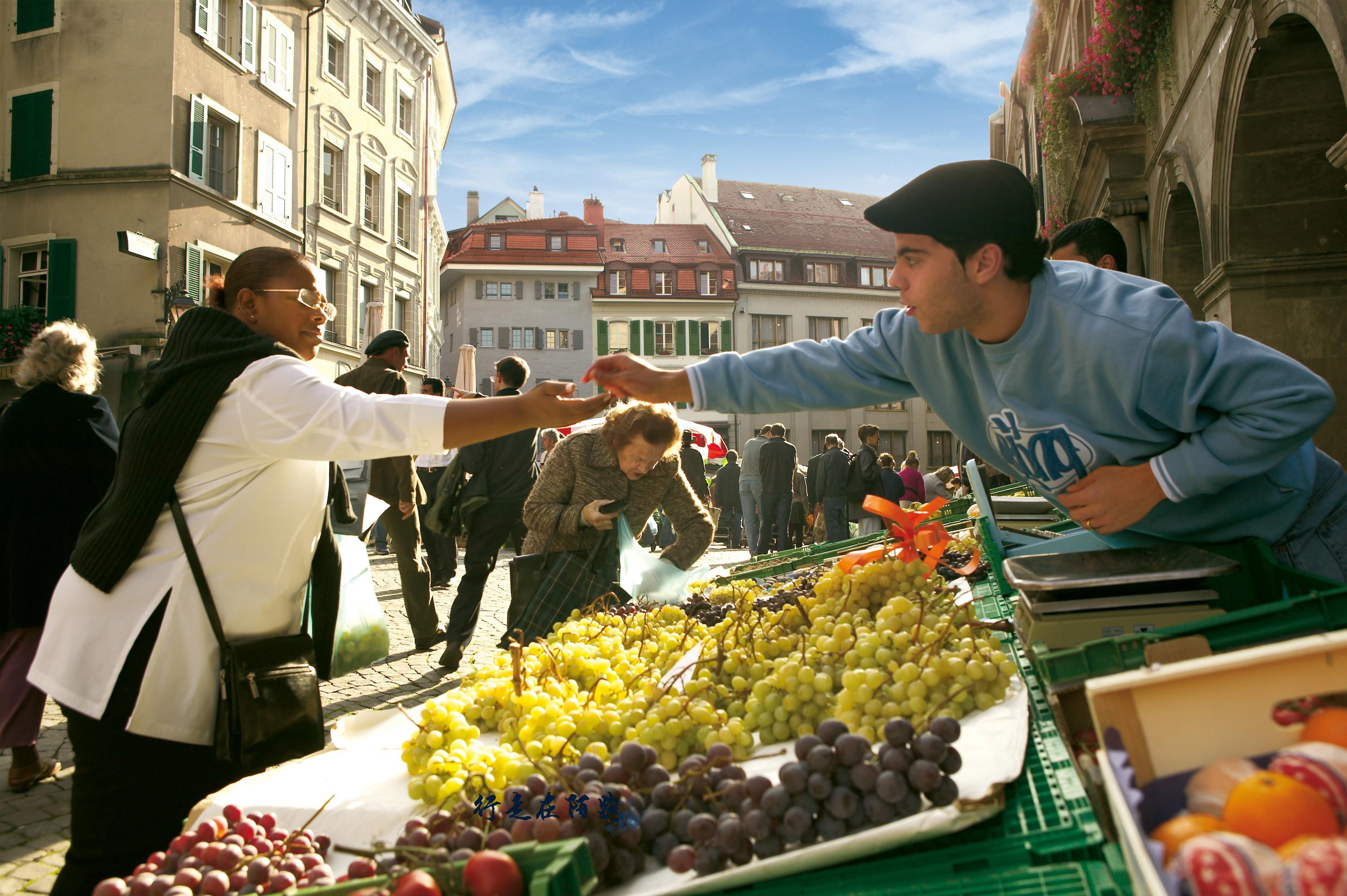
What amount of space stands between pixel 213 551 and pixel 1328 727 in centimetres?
218

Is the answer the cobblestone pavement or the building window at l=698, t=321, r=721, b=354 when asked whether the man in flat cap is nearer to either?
the cobblestone pavement

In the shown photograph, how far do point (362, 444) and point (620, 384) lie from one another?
0.76m

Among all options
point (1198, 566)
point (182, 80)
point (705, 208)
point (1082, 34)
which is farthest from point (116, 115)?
point (705, 208)

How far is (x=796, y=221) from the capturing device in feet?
158

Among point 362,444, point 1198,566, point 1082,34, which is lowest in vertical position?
point 1198,566

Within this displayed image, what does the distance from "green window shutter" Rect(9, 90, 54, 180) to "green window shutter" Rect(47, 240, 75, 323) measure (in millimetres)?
1646

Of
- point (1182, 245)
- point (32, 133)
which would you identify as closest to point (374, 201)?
point (32, 133)

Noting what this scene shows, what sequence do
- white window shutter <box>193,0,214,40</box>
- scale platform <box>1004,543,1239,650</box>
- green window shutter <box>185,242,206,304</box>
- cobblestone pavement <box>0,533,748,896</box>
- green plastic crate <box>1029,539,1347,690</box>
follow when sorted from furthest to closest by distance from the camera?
white window shutter <box>193,0,214,40</box> → green window shutter <box>185,242,206,304</box> → cobblestone pavement <box>0,533,748,896</box> → scale platform <box>1004,543,1239,650</box> → green plastic crate <box>1029,539,1347,690</box>

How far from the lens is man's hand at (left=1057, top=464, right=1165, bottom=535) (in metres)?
1.92

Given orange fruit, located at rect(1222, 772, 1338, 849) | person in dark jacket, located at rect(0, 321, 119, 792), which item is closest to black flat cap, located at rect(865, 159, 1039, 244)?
orange fruit, located at rect(1222, 772, 1338, 849)

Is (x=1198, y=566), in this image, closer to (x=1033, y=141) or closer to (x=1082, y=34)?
(x=1082, y=34)

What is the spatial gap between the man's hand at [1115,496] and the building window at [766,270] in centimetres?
4330

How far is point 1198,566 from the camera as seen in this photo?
5.58 feet

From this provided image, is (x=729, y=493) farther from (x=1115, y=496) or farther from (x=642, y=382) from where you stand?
(x=1115, y=496)
